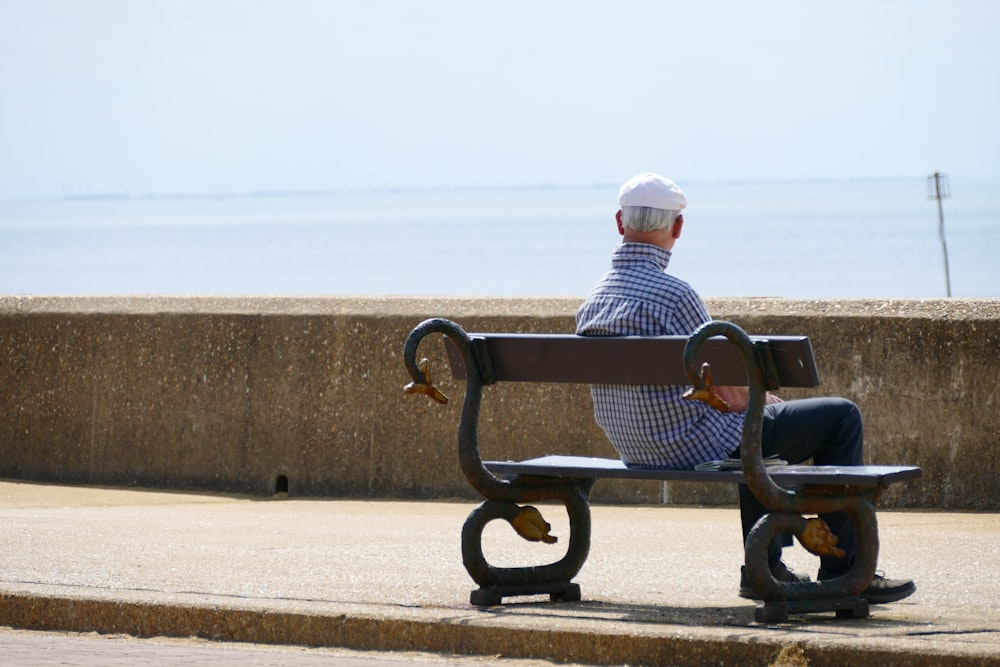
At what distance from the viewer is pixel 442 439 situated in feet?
27.9

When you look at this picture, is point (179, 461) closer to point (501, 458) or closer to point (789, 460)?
point (501, 458)

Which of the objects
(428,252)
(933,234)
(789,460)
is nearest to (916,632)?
(789,460)

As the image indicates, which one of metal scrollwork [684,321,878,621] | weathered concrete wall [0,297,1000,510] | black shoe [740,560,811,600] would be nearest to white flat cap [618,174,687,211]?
metal scrollwork [684,321,878,621]

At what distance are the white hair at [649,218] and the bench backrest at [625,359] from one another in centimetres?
40

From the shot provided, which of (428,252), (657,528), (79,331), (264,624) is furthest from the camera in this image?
(428,252)

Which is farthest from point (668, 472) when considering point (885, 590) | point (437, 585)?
point (437, 585)

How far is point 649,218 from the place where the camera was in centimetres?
551

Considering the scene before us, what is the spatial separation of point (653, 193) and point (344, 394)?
11.2 feet

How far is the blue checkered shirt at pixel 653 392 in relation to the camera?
5.39 metres

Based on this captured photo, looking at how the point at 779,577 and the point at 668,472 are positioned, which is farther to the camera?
the point at 779,577

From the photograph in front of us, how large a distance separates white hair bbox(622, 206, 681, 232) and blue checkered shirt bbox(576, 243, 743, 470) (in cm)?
6

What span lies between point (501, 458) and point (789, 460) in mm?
3137

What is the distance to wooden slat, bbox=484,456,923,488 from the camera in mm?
5051

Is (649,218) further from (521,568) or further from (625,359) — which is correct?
(521,568)
